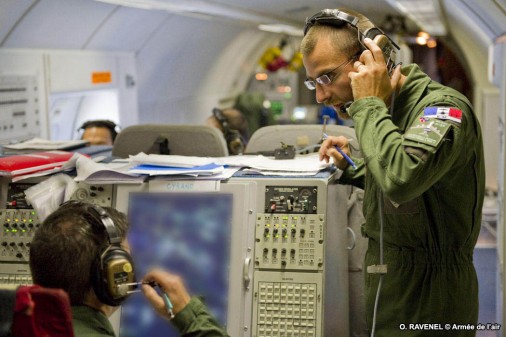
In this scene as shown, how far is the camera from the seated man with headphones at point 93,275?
2.41m

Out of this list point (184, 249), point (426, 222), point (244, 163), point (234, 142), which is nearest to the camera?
point (426, 222)

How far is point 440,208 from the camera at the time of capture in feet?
9.43

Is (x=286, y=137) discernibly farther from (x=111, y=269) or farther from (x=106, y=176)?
(x=111, y=269)

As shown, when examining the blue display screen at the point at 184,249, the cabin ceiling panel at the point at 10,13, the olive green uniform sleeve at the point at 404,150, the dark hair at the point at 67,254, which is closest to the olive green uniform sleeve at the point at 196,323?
the dark hair at the point at 67,254

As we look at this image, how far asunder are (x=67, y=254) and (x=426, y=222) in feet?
4.07

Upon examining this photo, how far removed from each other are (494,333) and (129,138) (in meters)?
2.60

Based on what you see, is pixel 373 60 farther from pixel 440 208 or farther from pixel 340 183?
pixel 340 183

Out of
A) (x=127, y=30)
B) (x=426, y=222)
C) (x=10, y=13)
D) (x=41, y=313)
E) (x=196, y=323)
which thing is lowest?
(x=196, y=323)

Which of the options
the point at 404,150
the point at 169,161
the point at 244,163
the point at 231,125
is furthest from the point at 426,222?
the point at 231,125

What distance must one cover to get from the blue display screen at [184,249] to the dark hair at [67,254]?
0.84m

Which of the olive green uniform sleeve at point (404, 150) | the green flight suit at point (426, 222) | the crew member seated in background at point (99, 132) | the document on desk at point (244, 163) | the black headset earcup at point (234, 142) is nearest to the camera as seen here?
the olive green uniform sleeve at point (404, 150)

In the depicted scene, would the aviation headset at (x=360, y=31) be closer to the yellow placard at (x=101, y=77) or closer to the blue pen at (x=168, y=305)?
the blue pen at (x=168, y=305)

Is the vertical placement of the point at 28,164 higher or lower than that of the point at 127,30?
lower

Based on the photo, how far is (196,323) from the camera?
7.98 ft
